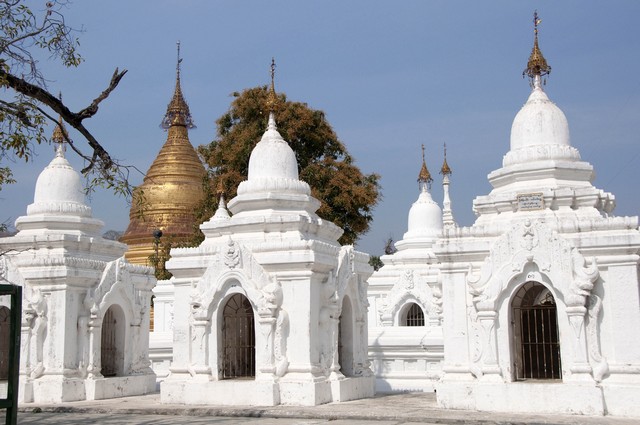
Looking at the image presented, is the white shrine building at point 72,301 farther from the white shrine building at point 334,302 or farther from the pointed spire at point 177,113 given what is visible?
the pointed spire at point 177,113

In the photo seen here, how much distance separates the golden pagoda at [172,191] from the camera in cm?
4088

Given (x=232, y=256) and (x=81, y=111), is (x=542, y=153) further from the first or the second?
(x=81, y=111)

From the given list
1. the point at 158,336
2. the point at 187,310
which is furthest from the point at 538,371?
the point at 158,336

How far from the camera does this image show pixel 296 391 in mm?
16281

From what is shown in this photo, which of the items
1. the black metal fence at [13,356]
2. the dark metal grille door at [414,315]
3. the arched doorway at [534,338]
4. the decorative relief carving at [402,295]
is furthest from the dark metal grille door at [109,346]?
the dark metal grille door at [414,315]

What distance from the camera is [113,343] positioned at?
824 inches

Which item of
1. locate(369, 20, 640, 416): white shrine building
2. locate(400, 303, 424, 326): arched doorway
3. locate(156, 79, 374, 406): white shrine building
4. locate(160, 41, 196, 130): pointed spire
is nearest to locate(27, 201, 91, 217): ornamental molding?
locate(156, 79, 374, 406): white shrine building

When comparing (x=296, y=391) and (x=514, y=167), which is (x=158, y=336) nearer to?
(x=296, y=391)

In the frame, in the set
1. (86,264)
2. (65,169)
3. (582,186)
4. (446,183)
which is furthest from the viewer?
(446,183)

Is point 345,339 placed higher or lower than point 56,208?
lower

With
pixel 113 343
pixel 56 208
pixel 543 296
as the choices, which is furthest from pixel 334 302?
pixel 56 208

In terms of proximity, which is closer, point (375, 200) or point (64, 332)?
point (64, 332)

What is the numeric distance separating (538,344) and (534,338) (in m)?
0.14

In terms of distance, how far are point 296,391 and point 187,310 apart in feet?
10.7
